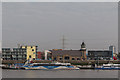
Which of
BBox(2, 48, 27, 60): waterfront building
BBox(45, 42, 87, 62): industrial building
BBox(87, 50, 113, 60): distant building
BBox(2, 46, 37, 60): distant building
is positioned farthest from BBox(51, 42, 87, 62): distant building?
BBox(2, 48, 27, 60): waterfront building

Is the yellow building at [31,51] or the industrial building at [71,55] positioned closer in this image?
the industrial building at [71,55]

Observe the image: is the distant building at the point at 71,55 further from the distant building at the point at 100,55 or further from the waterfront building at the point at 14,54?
the waterfront building at the point at 14,54

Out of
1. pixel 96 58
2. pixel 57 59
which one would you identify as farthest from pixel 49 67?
pixel 96 58

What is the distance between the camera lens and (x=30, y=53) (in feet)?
199

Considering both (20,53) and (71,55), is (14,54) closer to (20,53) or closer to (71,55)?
(20,53)

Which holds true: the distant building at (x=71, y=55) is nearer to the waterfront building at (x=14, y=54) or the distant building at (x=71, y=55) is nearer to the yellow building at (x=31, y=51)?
the yellow building at (x=31, y=51)

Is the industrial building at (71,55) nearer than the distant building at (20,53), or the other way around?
the industrial building at (71,55)

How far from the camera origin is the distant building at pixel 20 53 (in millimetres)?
59750

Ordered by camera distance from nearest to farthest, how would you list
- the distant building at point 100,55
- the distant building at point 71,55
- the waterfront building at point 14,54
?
the distant building at point 71,55, the waterfront building at point 14,54, the distant building at point 100,55

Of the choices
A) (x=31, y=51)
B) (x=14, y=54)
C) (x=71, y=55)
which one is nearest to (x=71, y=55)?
(x=71, y=55)

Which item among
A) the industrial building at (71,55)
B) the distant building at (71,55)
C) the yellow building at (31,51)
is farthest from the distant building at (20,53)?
the distant building at (71,55)

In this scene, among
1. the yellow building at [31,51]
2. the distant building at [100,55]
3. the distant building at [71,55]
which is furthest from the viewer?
the distant building at [100,55]

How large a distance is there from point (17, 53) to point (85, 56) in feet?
44.4

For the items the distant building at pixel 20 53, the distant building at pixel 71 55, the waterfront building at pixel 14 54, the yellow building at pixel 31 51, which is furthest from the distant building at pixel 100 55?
the waterfront building at pixel 14 54
